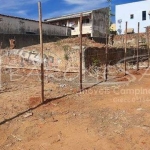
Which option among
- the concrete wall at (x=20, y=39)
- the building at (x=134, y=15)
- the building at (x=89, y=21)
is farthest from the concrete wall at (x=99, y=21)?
the concrete wall at (x=20, y=39)

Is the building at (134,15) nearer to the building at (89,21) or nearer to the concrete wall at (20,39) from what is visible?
the building at (89,21)

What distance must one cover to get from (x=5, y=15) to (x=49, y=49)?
29.8ft

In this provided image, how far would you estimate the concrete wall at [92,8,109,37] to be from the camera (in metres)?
30.5

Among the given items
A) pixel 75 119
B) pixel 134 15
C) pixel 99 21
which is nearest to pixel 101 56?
pixel 75 119

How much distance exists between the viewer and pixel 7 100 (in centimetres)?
727

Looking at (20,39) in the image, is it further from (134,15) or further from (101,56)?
(134,15)

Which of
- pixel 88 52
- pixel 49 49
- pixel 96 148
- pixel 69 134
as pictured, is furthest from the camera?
pixel 49 49

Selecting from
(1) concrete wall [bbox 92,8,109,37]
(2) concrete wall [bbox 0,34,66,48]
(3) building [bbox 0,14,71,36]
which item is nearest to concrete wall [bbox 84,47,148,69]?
(2) concrete wall [bbox 0,34,66,48]

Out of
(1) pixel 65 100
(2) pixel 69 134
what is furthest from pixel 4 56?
(2) pixel 69 134

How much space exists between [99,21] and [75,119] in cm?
2722

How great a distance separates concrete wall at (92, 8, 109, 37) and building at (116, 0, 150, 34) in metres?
2.44

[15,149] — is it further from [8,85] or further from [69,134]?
[8,85]

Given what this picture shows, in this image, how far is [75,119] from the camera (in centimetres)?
576

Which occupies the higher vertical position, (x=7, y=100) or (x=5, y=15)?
(x=5, y=15)
